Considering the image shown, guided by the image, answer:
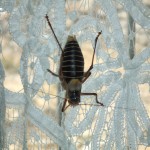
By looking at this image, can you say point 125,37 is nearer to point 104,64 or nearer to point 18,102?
point 104,64

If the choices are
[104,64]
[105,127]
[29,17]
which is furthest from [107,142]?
[29,17]
